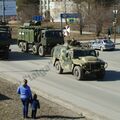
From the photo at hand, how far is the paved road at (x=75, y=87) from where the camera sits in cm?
1820

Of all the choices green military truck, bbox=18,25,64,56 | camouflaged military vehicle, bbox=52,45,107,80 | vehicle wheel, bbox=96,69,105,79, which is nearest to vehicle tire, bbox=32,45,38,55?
green military truck, bbox=18,25,64,56

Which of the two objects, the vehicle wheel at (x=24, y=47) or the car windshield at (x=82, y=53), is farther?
the vehicle wheel at (x=24, y=47)

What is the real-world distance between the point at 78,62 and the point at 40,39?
15.2 meters

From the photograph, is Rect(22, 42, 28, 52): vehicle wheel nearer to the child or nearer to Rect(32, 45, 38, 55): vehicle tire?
Rect(32, 45, 38, 55): vehicle tire

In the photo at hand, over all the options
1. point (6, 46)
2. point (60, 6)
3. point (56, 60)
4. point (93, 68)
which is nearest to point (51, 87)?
point (93, 68)

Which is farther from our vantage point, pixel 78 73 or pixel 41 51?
pixel 41 51

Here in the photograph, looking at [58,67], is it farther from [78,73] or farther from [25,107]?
[25,107]

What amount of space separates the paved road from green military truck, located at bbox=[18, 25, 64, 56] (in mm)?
5590

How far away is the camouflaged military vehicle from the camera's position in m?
25.2

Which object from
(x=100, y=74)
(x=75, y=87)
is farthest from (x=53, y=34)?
(x=75, y=87)

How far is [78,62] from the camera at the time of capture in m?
25.6

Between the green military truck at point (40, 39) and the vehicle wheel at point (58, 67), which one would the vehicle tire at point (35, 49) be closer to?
the green military truck at point (40, 39)

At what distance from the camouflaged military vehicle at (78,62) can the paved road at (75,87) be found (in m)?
0.48

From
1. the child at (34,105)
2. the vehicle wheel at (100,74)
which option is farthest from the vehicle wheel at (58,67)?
the child at (34,105)
